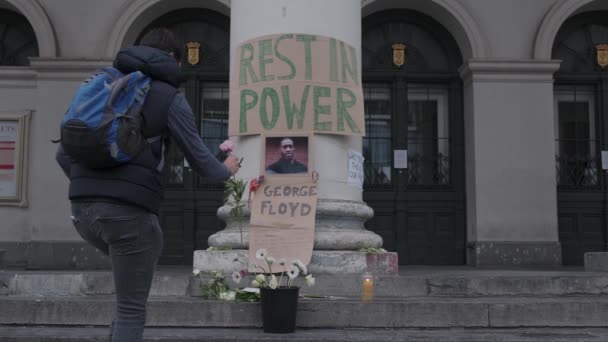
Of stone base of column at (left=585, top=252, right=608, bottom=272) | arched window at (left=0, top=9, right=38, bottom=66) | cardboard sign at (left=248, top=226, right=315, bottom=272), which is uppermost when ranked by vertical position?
arched window at (left=0, top=9, right=38, bottom=66)

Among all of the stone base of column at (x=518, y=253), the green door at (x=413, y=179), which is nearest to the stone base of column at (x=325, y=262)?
the stone base of column at (x=518, y=253)

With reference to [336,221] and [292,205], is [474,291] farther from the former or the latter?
[292,205]

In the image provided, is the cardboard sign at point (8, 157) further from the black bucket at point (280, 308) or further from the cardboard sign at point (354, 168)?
the black bucket at point (280, 308)

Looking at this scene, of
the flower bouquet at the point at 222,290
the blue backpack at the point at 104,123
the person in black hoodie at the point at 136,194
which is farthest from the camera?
the flower bouquet at the point at 222,290

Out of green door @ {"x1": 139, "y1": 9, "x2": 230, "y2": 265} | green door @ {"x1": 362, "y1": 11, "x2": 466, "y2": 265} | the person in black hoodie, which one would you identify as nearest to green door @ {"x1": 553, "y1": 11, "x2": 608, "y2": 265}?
green door @ {"x1": 362, "y1": 11, "x2": 466, "y2": 265}

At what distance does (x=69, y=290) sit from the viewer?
257 inches

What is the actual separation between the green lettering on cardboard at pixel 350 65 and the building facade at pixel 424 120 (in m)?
5.03

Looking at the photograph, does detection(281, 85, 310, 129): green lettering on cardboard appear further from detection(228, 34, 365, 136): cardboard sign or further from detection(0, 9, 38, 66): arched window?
detection(0, 9, 38, 66): arched window

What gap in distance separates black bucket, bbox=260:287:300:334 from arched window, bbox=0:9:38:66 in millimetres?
9587

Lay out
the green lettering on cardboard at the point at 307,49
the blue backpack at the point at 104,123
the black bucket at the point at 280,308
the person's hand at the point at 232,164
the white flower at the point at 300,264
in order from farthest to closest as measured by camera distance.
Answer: the green lettering on cardboard at the point at 307,49
the white flower at the point at 300,264
the black bucket at the point at 280,308
the person's hand at the point at 232,164
the blue backpack at the point at 104,123

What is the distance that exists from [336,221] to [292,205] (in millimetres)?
477

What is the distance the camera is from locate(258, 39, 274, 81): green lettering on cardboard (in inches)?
273

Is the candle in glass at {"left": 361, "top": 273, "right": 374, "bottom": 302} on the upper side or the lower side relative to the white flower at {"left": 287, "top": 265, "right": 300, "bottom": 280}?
lower

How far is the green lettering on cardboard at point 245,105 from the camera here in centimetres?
694
